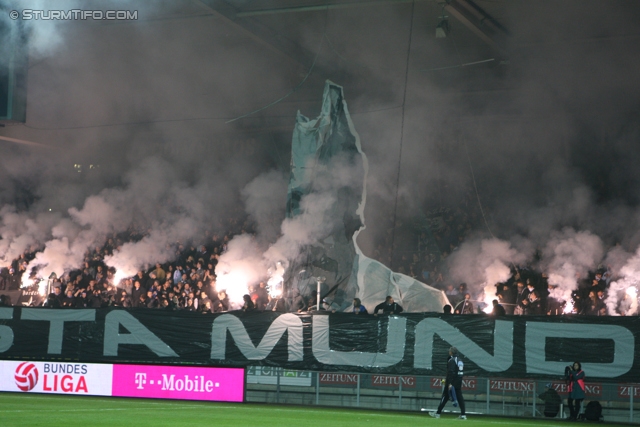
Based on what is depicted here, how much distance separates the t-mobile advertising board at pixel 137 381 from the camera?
17.1 m

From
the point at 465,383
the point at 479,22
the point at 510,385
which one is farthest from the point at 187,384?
the point at 479,22

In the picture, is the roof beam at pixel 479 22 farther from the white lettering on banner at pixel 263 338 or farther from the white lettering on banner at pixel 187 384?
the white lettering on banner at pixel 187 384

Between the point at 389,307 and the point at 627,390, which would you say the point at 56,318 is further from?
the point at 627,390

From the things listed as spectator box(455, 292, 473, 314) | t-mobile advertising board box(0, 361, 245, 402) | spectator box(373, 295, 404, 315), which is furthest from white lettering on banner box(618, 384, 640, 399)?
t-mobile advertising board box(0, 361, 245, 402)

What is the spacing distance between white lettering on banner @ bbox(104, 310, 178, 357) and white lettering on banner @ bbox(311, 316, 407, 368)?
366 cm

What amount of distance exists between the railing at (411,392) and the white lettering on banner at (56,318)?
14.8ft

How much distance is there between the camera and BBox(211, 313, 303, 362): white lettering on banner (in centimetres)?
1758

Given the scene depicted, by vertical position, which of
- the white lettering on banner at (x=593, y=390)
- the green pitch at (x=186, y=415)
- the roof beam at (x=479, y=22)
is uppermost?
the roof beam at (x=479, y=22)

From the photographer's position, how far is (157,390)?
57.0 feet

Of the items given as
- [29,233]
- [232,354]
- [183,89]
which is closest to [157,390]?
[232,354]

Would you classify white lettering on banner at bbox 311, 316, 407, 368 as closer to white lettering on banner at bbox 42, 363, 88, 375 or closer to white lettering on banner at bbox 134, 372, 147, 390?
white lettering on banner at bbox 134, 372, 147, 390

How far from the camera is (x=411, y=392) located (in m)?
16.6

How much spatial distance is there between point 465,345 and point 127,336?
8041 millimetres

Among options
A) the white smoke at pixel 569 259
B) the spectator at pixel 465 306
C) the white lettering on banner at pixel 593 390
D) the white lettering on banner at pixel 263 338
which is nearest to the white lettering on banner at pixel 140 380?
the white lettering on banner at pixel 263 338
